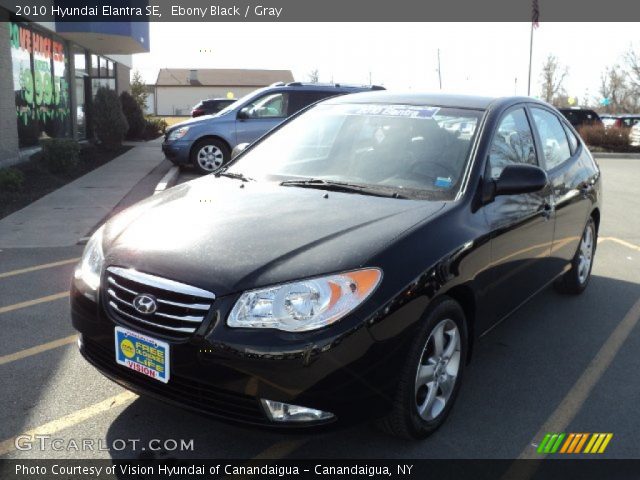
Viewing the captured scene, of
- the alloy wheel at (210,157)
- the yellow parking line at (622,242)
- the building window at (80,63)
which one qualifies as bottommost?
the yellow parking line at (622,242)

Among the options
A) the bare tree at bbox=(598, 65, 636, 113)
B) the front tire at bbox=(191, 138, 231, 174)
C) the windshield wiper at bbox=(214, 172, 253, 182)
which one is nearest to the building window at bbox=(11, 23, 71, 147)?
the front tire at bbox=(191, 138, 231, 174)

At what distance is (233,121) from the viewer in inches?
503

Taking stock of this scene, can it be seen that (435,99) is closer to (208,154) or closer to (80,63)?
(208,154)

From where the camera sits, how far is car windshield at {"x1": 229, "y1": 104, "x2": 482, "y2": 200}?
368 centimetres

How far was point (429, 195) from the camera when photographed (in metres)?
3.49

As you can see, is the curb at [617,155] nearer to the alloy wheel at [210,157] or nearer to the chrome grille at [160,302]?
the alloy wheel at [210,157]

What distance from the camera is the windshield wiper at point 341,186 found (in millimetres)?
3559

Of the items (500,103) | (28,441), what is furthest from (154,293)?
(500,103)

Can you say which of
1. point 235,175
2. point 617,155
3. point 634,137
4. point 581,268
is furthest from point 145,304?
point 634,137

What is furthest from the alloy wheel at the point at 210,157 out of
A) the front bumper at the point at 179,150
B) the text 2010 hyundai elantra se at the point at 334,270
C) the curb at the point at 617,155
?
the curb at the point at 617,155

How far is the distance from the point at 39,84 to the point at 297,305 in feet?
50.8

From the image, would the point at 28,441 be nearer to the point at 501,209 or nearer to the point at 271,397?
the point at 271,397

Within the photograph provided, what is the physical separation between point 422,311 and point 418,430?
1.99 feet

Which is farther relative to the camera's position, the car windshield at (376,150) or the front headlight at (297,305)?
the car windshield at (376,150)
